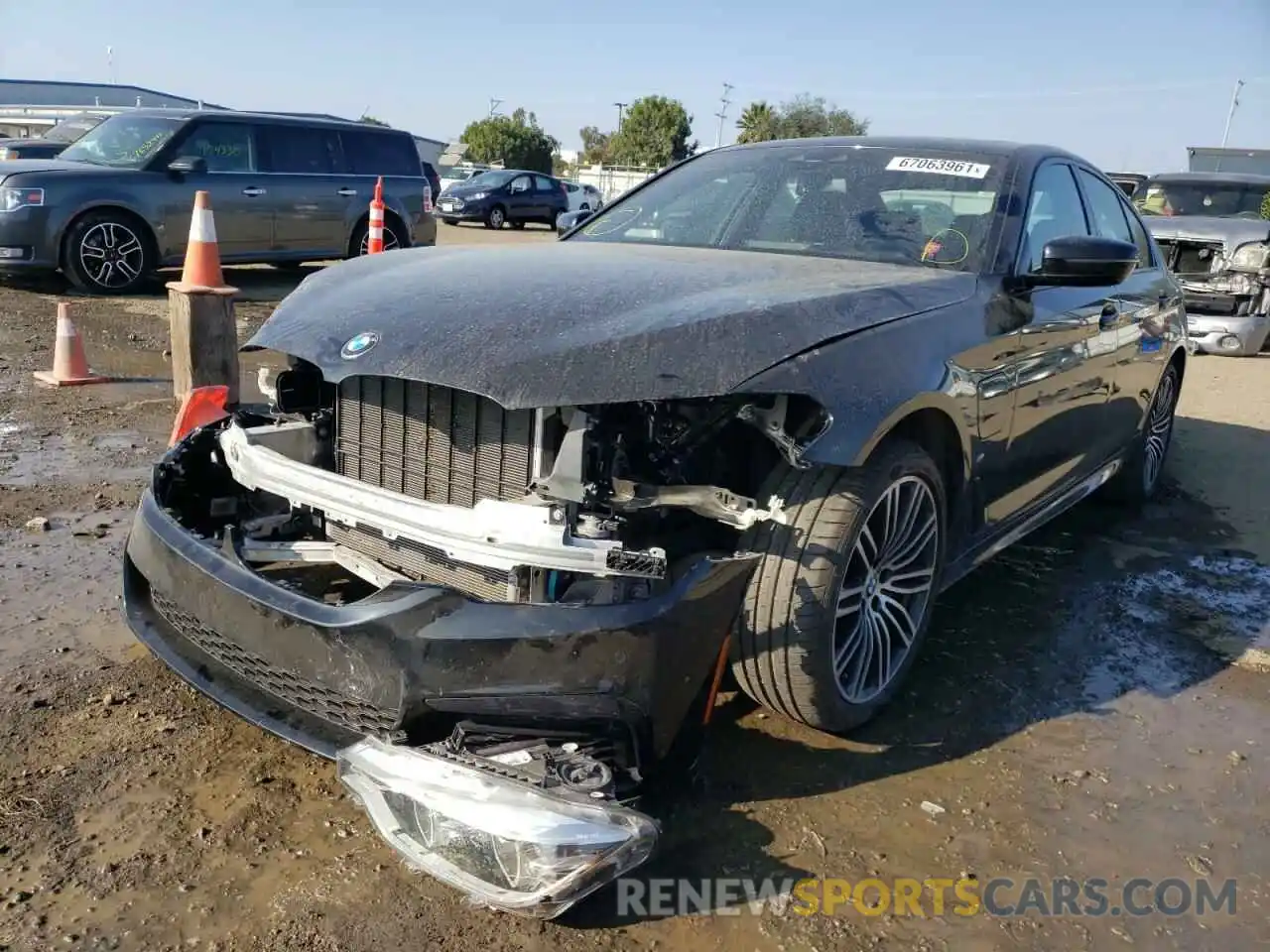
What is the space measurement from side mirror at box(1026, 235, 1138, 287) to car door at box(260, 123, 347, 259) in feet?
28.8

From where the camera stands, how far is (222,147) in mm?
9977

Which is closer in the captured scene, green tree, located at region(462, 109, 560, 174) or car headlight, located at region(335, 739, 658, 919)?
car headlight, located at region(335, 739, 658, 919)

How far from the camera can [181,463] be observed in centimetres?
291

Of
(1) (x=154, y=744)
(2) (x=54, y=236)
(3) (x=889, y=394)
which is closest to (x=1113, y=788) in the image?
(3) (x=889, y=394)

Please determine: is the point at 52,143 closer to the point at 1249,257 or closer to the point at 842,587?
the point at 1249,257

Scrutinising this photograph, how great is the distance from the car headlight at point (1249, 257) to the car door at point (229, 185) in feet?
32.0

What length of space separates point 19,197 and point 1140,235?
8.51 metres

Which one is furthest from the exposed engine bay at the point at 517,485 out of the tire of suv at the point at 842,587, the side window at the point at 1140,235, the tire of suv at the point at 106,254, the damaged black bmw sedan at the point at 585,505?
the tire of suv at the point at 106,254

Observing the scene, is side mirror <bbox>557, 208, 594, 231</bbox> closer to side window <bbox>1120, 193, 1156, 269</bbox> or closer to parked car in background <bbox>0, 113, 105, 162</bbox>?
side window <bbox>1120, 193, 1156, 269</bbox>

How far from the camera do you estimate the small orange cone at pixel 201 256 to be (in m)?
5.25

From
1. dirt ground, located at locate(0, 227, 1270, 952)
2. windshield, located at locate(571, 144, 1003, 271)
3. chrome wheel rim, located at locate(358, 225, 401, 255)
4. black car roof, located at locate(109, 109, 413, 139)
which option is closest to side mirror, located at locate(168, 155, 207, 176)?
black car roof, located at locate(109, 109, 413, 139)

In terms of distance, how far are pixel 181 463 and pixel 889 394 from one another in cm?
197

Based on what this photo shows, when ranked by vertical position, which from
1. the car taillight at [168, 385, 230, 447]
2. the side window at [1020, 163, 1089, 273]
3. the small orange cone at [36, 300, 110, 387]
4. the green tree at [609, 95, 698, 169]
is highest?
the green tree at [609, 95, 698, 169]

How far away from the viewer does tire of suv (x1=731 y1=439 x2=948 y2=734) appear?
239 cm
